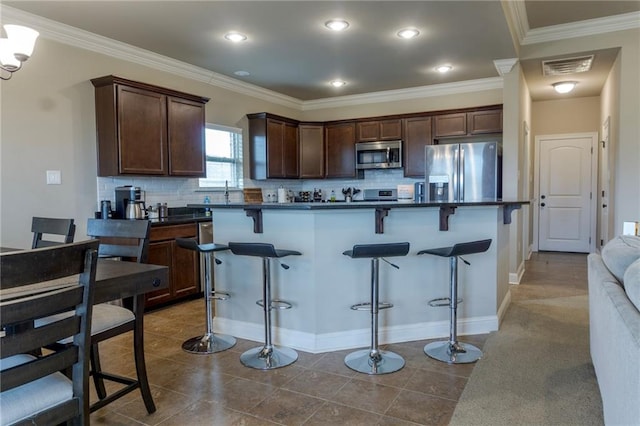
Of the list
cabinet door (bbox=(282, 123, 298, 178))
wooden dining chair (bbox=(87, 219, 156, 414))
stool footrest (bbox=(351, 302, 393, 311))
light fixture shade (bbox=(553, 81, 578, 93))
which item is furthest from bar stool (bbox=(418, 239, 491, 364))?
light fixture shade (bbox=(553, 81, 578, 93))

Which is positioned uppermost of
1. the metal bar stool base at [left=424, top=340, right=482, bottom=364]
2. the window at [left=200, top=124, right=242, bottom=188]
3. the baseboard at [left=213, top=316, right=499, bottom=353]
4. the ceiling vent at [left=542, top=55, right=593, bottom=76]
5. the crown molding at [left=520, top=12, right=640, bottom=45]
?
the crown molding at [left=520, top=12, right=640, bottom=45]

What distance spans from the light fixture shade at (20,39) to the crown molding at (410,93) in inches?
184

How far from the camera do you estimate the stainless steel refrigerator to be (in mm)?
5195

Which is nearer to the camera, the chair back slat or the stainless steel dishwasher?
the chair back slat

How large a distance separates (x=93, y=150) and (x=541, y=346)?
4305mm

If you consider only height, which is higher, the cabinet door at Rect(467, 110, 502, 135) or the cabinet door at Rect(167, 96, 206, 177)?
the cabinet door at Rect(467, 110, 502, 135)

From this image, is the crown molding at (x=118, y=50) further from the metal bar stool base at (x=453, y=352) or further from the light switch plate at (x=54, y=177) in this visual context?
the metal bar stool base at (x=453, y=352)

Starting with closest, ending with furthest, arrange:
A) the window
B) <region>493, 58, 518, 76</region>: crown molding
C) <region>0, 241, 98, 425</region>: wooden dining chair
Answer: <region>0, 241, 98, 425</region>: wooden dining chair, <region>493, 58, 518, 76</region>: crown molding, the window

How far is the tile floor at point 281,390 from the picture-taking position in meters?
2.17

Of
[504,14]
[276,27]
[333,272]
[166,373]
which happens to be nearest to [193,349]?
[166,373]

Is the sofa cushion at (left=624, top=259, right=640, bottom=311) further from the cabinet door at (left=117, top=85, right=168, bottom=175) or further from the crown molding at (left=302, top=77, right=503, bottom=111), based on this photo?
the crown molding at (left=302, top=77, right=503, bottom=111)

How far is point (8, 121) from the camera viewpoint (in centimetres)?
349

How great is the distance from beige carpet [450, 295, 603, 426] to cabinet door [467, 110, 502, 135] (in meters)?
2.88

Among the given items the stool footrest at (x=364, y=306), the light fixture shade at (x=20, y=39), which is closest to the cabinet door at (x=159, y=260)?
the light fixture shade at (x=20, y=39)
